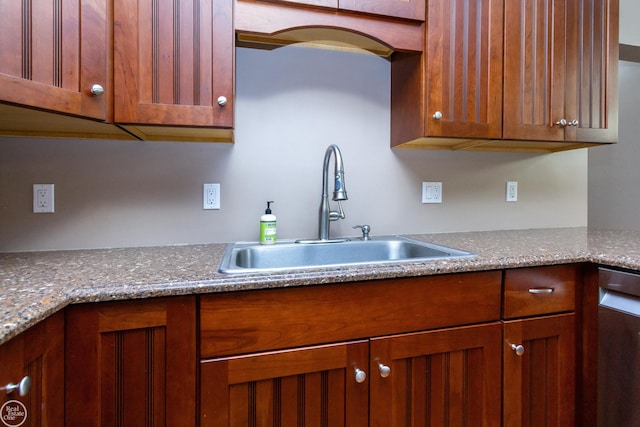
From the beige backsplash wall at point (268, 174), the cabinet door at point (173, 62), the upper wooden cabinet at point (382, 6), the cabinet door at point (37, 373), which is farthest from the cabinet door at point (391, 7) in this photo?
the cabinet door at point (37, 373)

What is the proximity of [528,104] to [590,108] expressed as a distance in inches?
13.2

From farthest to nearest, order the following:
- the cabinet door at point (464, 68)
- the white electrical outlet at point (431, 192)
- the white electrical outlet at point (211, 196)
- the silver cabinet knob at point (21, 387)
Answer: the white electrical outlet at point (431, 192) → the white electrical outlet at point (211, 196) → the cabinet door at point (464, 68) → the silver cabinet knob at point (21, 387)

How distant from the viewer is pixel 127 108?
1.04 metres

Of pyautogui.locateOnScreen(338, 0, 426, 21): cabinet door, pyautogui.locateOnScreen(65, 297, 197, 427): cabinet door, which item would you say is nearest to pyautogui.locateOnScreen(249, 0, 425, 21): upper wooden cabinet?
pyautogui.locateOnScreen(338, 0, 426, 21): cabinet door

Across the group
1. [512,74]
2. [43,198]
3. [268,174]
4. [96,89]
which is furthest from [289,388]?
[512,74]

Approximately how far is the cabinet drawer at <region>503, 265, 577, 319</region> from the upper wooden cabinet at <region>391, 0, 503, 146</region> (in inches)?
23.6

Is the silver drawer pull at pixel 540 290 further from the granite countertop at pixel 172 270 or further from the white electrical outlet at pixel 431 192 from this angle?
the white electrical outlet at pixel 431 192

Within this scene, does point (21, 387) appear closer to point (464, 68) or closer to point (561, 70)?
point (464, 68)

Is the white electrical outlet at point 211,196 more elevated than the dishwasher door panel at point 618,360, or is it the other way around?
the white electrical outlet at point 211,196

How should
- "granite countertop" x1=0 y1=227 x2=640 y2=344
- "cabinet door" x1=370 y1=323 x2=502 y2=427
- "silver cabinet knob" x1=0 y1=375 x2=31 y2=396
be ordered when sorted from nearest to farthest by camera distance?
"silver cabinet knob" x1=0 y1=375 x2=31 y2=396
"granite countertop" x1=0 y1=227 x2=640 y2=344
"cabinet door" x1=370 y1=323 x2=502 y2=427

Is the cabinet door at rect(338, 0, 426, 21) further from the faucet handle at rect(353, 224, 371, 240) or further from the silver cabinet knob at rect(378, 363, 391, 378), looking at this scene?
the silver cabinet knob at rect(378, 363, 391, 378)

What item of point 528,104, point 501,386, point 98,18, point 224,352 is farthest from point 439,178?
point 98,18

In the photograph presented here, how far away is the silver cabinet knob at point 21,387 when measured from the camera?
589mm

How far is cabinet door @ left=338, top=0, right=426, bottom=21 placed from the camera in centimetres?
121
